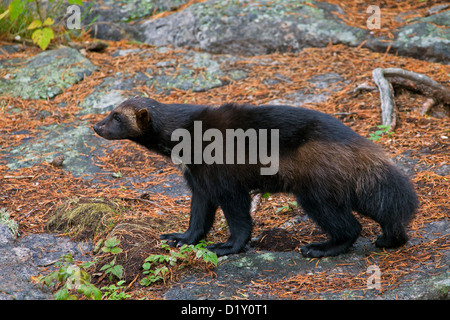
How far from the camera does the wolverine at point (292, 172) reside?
3912 millimetres

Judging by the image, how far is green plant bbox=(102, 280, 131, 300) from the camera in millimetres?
3502

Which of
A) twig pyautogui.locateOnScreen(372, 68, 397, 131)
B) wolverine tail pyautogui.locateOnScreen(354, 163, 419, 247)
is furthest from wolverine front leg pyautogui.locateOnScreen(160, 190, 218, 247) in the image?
twig pyautogui.locateOnScreen(372, 68, 397, 131)

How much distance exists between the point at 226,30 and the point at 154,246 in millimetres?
4808

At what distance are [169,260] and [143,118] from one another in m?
1.24

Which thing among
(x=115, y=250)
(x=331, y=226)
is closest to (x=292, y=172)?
(x=331, y=226)

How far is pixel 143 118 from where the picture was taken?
4.32 m

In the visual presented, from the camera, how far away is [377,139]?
5543 mm

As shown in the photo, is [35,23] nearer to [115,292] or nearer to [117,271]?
[117,271]

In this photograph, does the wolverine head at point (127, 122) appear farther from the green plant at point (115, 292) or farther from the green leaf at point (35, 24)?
the green leaf at point (35, 24)

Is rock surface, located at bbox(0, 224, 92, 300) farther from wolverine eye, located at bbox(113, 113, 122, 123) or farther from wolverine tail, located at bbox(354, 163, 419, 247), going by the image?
wolverine tail, located at bbox(354, 163, 419, 247)

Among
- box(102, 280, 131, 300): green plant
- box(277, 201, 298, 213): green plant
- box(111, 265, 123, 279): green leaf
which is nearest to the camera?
box(102, 280, 131, 300): green plant

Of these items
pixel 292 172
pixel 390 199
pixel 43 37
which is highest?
pixel 43 37

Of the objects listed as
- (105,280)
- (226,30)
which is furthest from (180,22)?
(105,280)

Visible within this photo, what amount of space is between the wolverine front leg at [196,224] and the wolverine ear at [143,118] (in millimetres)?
709
